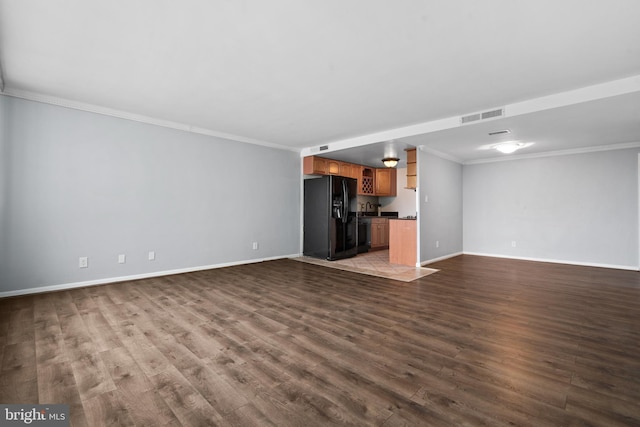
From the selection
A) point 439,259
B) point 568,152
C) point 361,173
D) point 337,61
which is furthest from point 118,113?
point 568,152

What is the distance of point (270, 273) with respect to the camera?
503 centimetres

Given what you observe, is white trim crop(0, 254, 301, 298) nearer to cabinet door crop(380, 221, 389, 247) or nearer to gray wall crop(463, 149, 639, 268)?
cabinet door crop(380, 221, 389, 247)

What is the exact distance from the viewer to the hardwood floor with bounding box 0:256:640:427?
5.10 ft

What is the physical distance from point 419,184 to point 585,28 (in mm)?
3522

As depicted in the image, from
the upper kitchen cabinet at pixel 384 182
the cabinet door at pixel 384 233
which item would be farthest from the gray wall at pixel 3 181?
the upper kitchen cabinet at pixel 384 182

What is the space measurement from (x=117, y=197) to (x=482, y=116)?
555 cm

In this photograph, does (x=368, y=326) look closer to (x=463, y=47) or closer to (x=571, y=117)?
(x=463, y=47)

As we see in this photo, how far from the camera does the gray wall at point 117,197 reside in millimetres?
3645

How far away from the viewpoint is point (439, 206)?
6.41 meters

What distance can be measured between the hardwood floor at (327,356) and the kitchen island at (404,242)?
1.76m

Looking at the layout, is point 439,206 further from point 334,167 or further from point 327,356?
point 327,356

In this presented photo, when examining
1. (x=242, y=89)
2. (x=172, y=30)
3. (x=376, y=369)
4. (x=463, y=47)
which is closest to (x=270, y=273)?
(x=242, y=89)

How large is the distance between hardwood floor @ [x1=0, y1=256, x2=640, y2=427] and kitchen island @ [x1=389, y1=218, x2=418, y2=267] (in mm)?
1765

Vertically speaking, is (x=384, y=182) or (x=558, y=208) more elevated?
(x=384, y=182)
